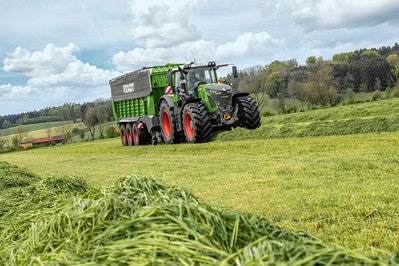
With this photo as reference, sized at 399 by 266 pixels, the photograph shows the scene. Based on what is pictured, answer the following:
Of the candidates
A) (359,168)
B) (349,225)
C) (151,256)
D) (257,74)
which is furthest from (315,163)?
(257,74)

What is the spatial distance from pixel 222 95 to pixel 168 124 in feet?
12.7

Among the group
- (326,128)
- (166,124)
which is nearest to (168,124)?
(166,124)

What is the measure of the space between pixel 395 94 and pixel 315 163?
1416 inches

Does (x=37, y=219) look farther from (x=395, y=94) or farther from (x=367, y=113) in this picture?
(x=395, y=94)

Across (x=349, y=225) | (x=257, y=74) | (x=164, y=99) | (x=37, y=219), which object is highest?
(x=257, y=74)

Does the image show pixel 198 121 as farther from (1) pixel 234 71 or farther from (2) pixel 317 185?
(2) pixel 317 185

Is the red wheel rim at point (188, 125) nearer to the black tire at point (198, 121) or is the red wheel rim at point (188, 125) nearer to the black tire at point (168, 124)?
the black tire at point (198, 121)

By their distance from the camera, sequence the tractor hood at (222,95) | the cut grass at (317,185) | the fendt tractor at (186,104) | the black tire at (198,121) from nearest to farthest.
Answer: the cut grass at (317,185), the black tire at (198,121), the tractor hood at (222,95), the fendt tractor at (186,104)

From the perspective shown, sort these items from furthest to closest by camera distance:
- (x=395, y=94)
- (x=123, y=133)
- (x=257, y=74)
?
1. (x=257, y=74)
2. (x=395, y=94)
3. (x=123, y=133)

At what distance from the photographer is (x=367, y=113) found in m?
20.7

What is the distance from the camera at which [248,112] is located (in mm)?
15641

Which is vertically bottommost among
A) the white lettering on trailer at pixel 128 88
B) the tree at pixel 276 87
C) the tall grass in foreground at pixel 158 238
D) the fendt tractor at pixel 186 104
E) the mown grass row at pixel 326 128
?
the mown grass row at pixel 326 128

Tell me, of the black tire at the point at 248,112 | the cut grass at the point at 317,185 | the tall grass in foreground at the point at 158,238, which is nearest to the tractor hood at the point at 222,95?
the black tire at the point at 248,112

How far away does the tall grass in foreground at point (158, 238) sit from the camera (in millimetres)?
1787
